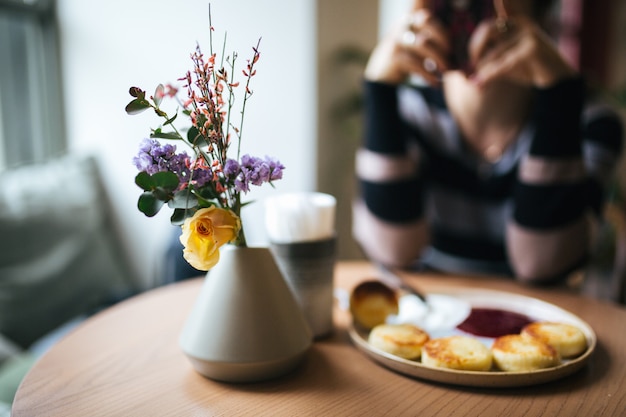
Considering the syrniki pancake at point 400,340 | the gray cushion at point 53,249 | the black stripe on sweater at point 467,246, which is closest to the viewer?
the syrniki pancake at point 400,340

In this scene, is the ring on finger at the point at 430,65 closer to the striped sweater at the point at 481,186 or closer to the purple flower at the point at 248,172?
the striped sweater at the point at 481,186

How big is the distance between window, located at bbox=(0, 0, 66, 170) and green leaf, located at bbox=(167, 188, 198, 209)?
162cm

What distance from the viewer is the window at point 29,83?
6.48 feet

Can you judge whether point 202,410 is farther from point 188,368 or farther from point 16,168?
point 16,168

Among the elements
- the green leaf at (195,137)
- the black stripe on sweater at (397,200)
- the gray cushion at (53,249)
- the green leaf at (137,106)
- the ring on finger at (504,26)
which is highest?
the ring on finger at (504,26)

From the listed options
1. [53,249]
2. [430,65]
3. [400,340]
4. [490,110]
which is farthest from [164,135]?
[53,249]

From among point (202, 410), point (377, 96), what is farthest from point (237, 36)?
point (377, 96)

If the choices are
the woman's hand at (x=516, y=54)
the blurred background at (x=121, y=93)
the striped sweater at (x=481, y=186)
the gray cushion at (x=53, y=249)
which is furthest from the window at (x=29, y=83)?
the woman's hand at (x=516, y=54)

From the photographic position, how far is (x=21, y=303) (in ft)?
5.21

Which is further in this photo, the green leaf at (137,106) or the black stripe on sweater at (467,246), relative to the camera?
the black stripe on sweater at (467,246)

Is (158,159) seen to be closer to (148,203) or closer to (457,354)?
(148,203)

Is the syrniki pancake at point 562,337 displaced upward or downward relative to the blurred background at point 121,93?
downward

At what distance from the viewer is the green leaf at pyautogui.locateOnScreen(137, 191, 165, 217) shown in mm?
641

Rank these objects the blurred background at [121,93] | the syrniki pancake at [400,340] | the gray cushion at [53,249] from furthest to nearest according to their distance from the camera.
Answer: the blurred background at [121,93] → the gray cushion at [53,249] → the syrniki pancake at [400,340]
